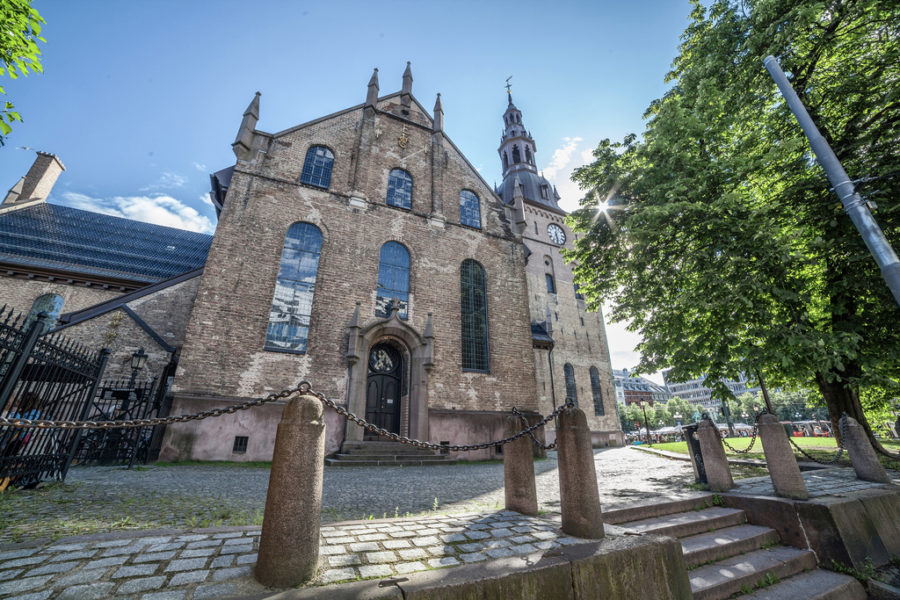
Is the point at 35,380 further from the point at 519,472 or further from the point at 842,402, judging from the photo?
the point at 842,402

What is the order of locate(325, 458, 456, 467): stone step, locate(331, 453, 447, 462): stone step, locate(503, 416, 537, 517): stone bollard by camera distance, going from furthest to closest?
locate(331, 453, 447, 462): stone step
locate(325, 458, 456, 467): stone step
locate(503, 416, 537, 517): stone bollard

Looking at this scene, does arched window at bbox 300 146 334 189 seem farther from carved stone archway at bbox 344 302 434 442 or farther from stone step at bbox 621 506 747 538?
stone step at bbox 621 506 747 538

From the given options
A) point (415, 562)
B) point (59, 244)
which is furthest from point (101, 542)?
point (59, 244)

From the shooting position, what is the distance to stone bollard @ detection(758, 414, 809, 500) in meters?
4.79

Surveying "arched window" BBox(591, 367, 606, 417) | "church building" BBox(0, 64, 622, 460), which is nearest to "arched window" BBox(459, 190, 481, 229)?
"church building" BBox(0, 64, 622, 460)

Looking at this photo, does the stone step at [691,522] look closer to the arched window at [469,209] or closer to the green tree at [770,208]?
the green tree at [770,208]

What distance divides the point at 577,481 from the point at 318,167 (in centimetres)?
1474

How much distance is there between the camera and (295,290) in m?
12.2

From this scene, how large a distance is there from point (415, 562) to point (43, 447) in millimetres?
7606

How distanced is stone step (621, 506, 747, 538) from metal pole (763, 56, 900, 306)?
11.6 feet

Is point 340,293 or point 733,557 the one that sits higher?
point 340,293

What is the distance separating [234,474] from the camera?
7867 millimetres

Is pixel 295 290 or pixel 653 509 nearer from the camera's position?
pixel 653 509

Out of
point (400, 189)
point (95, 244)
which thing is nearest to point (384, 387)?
point (400, 189)
